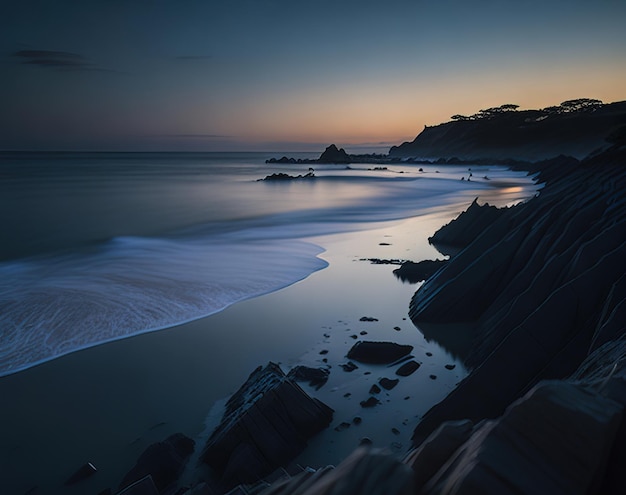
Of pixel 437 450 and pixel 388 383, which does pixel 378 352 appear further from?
pixel 437 450

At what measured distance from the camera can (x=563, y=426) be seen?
7.26 feet

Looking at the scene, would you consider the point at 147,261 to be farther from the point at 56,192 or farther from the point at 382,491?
the point at 56,192

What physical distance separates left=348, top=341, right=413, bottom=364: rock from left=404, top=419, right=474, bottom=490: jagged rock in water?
6.04 meters

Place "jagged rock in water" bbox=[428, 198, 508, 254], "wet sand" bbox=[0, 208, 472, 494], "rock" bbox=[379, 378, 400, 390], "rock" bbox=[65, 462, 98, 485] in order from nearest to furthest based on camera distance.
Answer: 1. "rock" bbox=[65, 462, 98, 485]
2. "wet sand" bbox=[0, 208, 472, 494]
3. "rock" bbox=[379, 378, 400, 390]
4. "jagged rock in water" bbox=[428, 198, 508, 254]

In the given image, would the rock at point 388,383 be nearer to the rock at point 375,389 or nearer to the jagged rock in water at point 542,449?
the rock at point 375,389

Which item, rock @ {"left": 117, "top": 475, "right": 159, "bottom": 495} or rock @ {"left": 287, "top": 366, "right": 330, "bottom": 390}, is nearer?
rock @ {"left": 117, "top": 475, "right": 159, "bottom": 495}

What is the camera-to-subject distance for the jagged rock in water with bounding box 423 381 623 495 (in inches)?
79.8

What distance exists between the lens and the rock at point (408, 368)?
825 centimetres

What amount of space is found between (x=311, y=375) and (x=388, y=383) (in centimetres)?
157

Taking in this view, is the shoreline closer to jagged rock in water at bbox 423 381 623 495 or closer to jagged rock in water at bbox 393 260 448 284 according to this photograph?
jagged rock in water at bbox 393 260 448 284

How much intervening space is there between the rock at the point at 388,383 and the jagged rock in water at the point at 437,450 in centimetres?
515

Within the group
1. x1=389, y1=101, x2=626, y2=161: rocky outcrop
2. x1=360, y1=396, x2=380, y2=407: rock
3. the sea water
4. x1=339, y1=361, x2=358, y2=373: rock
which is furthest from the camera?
x1=389, y1=101, x2=626, y2=161: rocky outcrop

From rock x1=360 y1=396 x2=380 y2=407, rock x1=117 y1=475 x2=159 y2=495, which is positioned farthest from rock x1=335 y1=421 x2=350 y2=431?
rock x1=117 y1=475 x2=159 y2=495

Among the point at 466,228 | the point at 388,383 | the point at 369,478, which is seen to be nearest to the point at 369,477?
the point at 369,478
